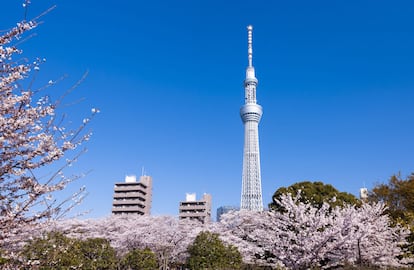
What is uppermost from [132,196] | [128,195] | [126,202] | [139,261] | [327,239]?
[128,195]

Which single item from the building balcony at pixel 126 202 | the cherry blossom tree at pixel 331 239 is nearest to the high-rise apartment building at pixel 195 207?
the building balcony at pixel 126 202

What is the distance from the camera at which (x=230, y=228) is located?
28.3 metres

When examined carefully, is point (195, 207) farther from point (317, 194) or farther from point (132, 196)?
point (317, 194)

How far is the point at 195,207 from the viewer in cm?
7156

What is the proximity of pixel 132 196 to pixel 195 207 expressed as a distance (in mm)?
12646

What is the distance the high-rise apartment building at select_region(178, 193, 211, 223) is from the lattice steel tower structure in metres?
7.94

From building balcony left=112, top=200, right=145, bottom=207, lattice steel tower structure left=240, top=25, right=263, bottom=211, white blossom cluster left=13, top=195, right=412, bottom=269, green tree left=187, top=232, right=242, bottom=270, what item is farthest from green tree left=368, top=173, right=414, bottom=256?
building balcony left=112, top=200, right=145, bottom=207

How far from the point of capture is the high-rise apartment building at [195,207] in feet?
231

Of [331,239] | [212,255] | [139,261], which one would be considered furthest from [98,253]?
[331,239]

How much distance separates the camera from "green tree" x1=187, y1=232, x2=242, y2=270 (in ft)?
54.2

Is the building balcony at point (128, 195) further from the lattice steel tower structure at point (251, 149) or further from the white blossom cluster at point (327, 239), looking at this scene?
the white blossom cluster at point (327, 239)

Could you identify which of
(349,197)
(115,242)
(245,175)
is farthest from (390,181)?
(245,175)

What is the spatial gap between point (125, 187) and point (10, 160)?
66.0 m

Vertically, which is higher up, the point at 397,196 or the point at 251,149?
the point at 251,149
